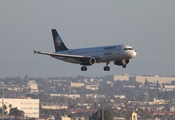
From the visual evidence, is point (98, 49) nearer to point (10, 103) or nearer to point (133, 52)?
point (133, 52)

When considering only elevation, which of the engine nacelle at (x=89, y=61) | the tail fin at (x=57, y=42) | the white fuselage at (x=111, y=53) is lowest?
the engine nacelle at (x=89, y=61)

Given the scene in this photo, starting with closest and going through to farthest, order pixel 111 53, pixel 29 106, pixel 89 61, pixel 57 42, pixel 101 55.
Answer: pixel 111 53 < pixel 101 55 < pixel 89 61 < pixel 57 42 < pixel 29 106

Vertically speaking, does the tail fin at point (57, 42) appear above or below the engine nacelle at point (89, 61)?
above

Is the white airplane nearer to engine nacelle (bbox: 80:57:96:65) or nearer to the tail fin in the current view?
engine nacelle (bbox: 80:57:96:65)

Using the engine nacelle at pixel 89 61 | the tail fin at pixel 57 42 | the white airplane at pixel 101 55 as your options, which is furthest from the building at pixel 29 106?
the engine nacelle at pixel 89 61

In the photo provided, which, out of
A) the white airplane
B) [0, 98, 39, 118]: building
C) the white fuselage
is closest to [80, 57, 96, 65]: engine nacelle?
the white airplane

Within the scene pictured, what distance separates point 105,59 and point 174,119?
97.2 meters

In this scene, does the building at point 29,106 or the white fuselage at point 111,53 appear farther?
the building at point 29,106

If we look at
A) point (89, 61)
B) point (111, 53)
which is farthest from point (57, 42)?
point (111, 53)

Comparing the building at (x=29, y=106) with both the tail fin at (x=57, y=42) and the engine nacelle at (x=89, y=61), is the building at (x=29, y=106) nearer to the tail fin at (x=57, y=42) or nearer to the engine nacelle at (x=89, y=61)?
the tail fin at (x=57, y=42)

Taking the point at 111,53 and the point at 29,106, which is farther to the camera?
the point at 29,106

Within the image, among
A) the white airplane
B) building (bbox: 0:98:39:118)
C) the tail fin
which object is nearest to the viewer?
the white airplane

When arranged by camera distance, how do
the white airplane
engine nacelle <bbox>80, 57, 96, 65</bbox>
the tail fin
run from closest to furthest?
the white airplane → engine nacelle <bbox>80, 57, 96, 65</bbox> → the tail fin

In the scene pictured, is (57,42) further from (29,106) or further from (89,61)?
(29,106)
